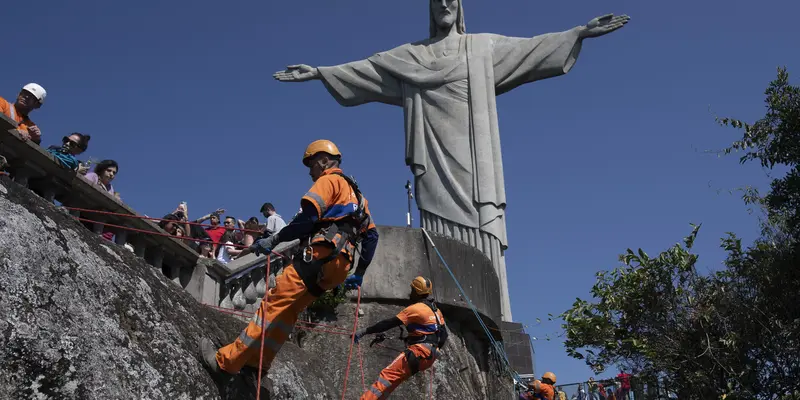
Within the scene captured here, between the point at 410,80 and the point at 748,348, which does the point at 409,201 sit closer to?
the point at 410,80

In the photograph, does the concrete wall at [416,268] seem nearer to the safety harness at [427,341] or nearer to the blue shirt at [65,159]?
the safety harness at [427,341]

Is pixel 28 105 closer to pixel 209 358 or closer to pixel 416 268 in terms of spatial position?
pixel 209 358

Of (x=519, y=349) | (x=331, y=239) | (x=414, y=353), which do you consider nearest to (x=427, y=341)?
(x=414, y=353)

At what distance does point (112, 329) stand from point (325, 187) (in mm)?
1614

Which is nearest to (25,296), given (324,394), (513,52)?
(324,394)

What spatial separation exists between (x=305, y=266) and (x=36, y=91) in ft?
9.48

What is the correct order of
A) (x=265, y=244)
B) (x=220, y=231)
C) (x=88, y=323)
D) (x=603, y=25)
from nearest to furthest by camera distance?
(x=88, y=323), (x=265, y=244), (x=220, y=231), (x=603, y=25)

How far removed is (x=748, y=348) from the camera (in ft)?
38.2

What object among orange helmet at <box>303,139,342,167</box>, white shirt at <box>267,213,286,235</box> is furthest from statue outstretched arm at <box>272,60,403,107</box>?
orange helmet at <box>303,139,342,167</box>

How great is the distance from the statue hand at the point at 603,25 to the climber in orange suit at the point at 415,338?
41.0 feet

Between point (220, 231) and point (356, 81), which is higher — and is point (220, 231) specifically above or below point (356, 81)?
below

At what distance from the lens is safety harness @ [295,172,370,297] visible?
5316mm

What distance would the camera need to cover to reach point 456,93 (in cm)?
1873

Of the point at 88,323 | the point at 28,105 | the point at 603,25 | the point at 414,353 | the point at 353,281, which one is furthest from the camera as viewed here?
the point at 603,25
